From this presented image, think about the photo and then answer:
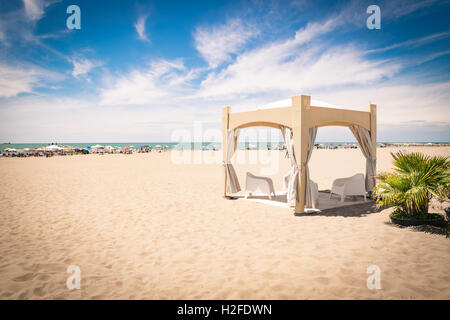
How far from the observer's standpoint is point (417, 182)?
4727mm

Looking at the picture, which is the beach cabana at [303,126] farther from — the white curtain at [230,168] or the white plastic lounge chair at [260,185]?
the white plastic lounge chair at [260,185]

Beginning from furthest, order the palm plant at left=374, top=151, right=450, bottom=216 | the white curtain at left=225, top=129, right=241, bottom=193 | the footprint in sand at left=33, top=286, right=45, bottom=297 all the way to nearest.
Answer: the white curtain at left=225, top=129, right=241, bottom=193 → the palm plant at left=374, top=151, right=450, bottom=216 → the footprint in sand at left=33, top=286, right=45, bottom=297

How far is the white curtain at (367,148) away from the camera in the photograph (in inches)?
306

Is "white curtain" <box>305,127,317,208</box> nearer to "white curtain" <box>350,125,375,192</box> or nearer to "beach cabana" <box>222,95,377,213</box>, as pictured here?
"beach cabana" <box>222,95,377,213</box>

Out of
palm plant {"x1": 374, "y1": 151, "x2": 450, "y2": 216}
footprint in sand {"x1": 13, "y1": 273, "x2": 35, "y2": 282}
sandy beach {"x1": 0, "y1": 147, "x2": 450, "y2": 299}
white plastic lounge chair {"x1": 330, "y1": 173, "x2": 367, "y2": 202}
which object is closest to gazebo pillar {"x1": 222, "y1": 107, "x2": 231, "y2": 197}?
sandy beach {"x1": 0, "y1": 147, "x2": 450, "y2": 299}

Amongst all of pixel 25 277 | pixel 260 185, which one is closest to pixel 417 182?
pixel 260 185

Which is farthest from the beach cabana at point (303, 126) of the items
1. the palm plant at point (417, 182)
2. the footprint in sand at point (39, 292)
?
the footprint in sand at point (39, 292)

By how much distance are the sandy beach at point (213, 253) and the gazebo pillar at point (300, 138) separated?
58cm

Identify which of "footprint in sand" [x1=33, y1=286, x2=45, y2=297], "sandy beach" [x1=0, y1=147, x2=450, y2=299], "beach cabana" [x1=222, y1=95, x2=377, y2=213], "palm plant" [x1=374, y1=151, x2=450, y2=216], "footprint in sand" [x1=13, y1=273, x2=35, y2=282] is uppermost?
"beach cabana" [x1=222, y1=95, x2=377, y2=213]

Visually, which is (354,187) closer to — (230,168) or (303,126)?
(303,126)

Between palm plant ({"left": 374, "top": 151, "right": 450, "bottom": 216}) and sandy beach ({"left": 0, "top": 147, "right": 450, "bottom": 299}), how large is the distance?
1.97 ft

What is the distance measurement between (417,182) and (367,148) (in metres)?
3.32

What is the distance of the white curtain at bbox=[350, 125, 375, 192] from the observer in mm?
7770
